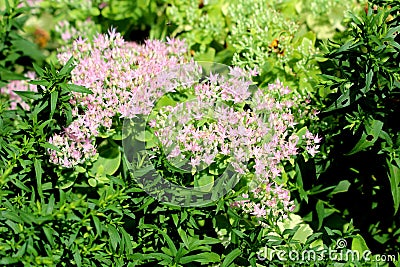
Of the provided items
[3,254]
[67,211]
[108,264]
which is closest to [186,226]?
[108,264]

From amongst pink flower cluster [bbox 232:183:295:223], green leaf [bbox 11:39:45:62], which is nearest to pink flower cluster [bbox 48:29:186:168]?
pink flower cluster [bbox 232:183:295:223]

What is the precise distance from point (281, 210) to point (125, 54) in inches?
28.6

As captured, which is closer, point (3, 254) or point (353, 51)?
point (3, 254)

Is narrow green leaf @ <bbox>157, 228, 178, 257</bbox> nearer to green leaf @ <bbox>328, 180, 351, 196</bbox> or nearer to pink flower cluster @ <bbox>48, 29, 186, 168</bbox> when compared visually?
pink flower cluster @ <bbox>48, 29, 186, 168</bbox>

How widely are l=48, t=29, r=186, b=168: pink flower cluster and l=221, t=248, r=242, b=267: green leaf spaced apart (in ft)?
1.66

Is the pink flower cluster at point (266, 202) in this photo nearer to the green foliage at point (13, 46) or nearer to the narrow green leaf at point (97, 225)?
the narrow green leaf at point (97, 225)

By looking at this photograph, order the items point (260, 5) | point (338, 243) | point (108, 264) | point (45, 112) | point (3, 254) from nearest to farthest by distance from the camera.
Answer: point (3, 254) → point (108, 264) → point (338, 243) → point (45, 112) → point (260, 5)

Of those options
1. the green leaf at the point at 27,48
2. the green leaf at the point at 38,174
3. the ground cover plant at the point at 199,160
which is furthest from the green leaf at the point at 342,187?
the green leaf at the point at 27,48

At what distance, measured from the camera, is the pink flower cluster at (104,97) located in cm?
172

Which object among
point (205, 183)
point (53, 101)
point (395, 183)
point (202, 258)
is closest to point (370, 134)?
point (395, 183)

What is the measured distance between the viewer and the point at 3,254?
1.42 m

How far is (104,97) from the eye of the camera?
67.8 inches

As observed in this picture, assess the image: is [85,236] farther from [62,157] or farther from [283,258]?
[283,258]

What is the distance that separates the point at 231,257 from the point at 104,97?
0.62m
